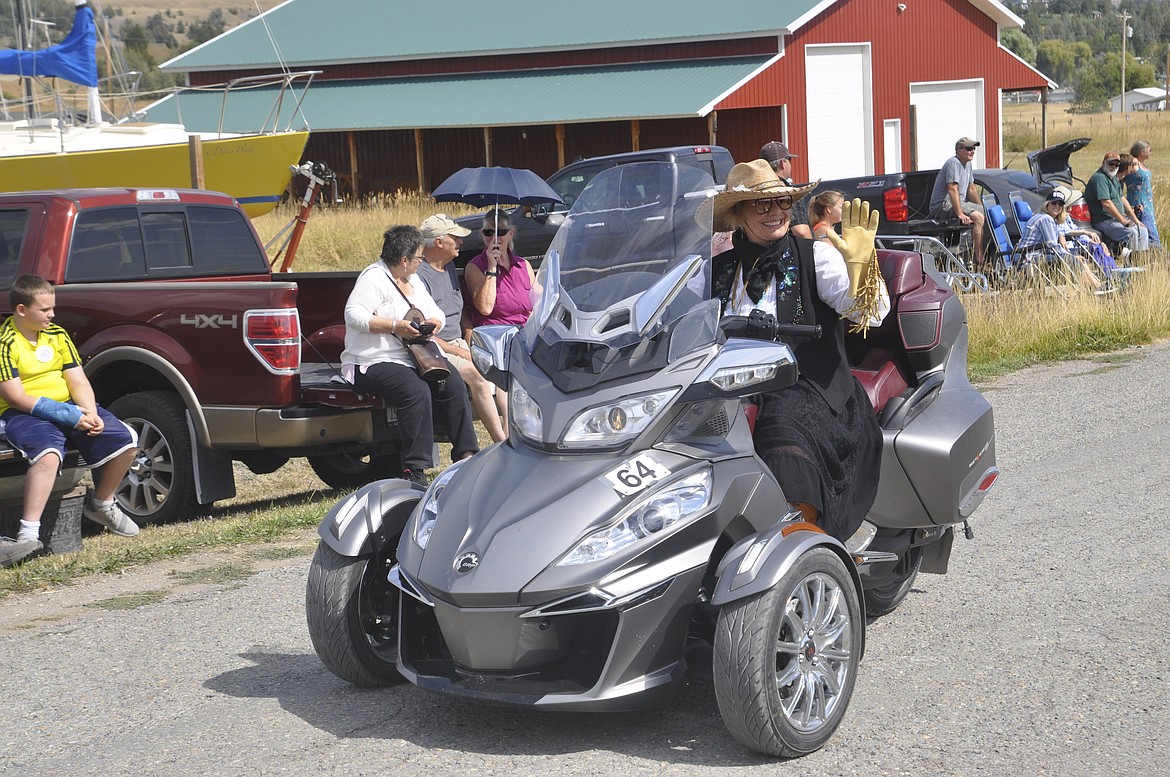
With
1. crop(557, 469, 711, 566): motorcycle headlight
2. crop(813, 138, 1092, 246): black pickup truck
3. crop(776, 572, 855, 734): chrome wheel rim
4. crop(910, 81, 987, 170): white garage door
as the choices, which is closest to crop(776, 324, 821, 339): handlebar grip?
crop(557, 469, 711, 566): motorcycle headlight

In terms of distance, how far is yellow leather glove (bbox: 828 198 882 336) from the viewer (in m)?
5.04

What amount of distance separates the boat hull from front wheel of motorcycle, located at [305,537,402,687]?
14.6 metres

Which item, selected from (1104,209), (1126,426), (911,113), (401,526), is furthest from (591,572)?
(911,113)

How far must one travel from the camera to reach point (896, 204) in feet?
53.6

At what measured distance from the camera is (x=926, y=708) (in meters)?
4.70

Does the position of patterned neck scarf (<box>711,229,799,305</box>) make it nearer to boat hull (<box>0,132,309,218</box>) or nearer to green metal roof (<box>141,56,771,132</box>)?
boat hull (<box>0,132,309,218</box>)

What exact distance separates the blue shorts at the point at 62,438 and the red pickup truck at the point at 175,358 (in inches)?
17.1

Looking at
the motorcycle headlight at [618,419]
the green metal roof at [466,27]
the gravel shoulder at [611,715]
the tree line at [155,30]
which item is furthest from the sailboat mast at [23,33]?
the tree line at [155,30]

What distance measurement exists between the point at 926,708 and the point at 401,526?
1.95 meters

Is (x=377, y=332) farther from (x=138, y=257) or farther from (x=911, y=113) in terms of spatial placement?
(x=911, y=113)

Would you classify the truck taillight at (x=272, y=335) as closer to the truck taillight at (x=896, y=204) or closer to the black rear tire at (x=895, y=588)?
the black rear tire at (x=895, y=588)

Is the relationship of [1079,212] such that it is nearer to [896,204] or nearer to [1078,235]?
[1078,235]

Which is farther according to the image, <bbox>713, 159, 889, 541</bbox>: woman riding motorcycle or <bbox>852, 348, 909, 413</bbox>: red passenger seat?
<bbox>852, 348, 909, 413</bbox>: red passenger seat

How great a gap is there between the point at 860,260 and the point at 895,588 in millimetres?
1541
